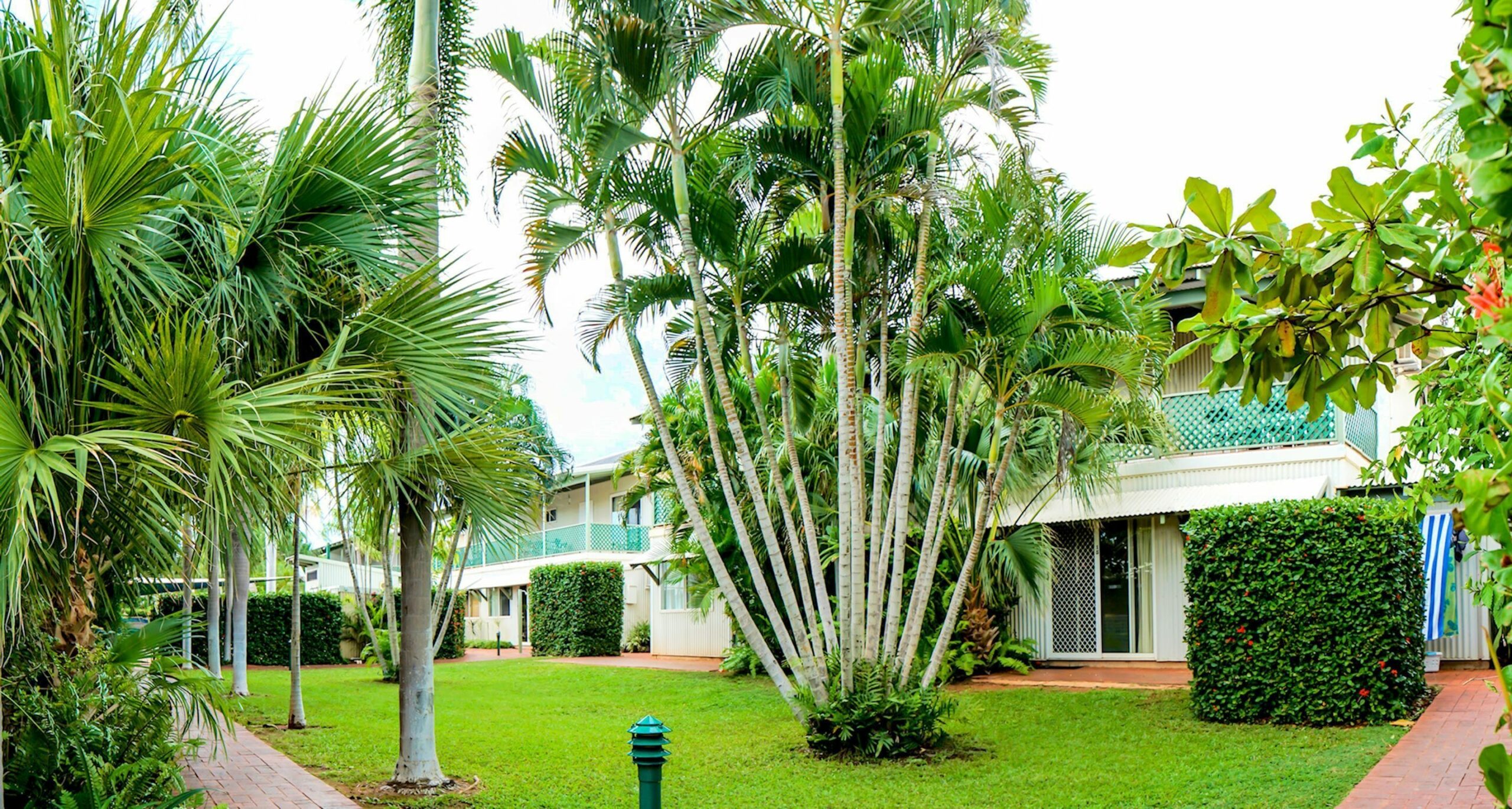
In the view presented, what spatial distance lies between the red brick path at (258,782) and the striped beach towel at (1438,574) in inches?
427

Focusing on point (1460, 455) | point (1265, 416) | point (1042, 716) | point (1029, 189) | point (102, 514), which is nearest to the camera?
point (1460, 455)

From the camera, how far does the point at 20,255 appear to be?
18.3 feet

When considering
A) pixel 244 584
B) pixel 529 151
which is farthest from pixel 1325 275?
pixel 244 584

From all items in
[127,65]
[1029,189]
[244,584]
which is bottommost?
[244,584]

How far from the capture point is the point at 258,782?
393 inches

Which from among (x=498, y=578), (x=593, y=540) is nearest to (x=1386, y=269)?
(x=593, y=540)

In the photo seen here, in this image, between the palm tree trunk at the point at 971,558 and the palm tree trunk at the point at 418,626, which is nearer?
the palm tree trunk at the point at 418,626

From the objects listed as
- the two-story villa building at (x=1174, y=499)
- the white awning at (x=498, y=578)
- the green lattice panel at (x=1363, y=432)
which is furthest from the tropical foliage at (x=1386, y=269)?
the white awning at (x=498, y=578)

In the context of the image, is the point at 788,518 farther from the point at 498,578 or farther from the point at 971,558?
the point at 498,578

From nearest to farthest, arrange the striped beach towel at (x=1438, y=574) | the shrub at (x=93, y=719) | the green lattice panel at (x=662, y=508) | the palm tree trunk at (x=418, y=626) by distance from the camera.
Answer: the shrub at (x=93, y=719) < the palm tree trunk at (x=418, y=626) < the striped beach towel at (x=1438, y=574) < the green lattice panel at (x=662, y=508)

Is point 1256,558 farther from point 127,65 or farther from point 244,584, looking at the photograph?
point 244,584

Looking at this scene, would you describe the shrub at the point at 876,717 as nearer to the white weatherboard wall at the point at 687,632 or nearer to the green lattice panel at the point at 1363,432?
the green lattice panel at the point at 1363,432

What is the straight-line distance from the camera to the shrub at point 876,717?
35.3ft

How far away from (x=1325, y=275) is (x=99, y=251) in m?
5.41
